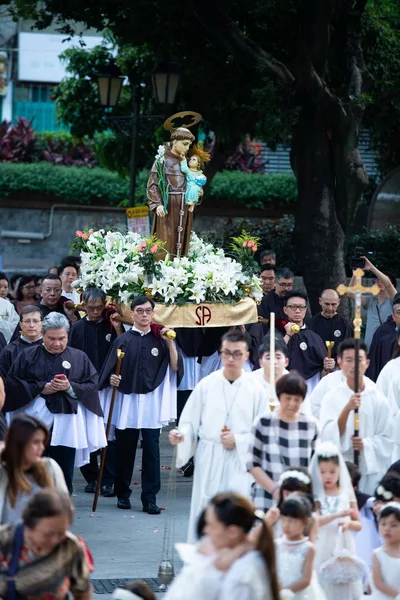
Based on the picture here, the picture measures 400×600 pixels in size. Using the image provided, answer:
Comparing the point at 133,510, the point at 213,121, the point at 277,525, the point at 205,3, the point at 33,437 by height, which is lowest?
the point at 133,510

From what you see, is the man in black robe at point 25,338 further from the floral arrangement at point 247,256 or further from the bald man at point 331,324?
the bald man at point 331,324

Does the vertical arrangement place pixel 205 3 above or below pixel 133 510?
above

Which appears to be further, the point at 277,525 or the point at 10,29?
the point at 10,29

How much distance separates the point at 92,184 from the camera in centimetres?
2614

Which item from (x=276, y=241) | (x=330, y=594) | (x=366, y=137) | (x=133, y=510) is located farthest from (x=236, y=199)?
(x=330, y=594)

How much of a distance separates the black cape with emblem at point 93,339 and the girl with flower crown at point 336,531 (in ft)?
15.1

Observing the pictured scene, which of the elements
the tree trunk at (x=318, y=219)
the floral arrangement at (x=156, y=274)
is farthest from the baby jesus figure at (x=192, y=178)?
the tree trunk at (x=318, y=219)

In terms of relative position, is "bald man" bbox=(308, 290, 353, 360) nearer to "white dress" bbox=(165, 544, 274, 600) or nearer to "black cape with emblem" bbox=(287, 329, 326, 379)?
"black cape with emblem" bbox=(287, 329, 326, 379)

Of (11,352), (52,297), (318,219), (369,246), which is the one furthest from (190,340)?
(369,246)

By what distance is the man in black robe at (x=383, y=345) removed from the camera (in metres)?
11.5

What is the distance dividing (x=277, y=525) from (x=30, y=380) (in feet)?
11.1

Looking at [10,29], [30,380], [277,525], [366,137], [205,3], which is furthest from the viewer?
[10,29]

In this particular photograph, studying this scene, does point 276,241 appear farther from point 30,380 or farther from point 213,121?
point 30,380

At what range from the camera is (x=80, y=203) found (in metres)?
26.3
